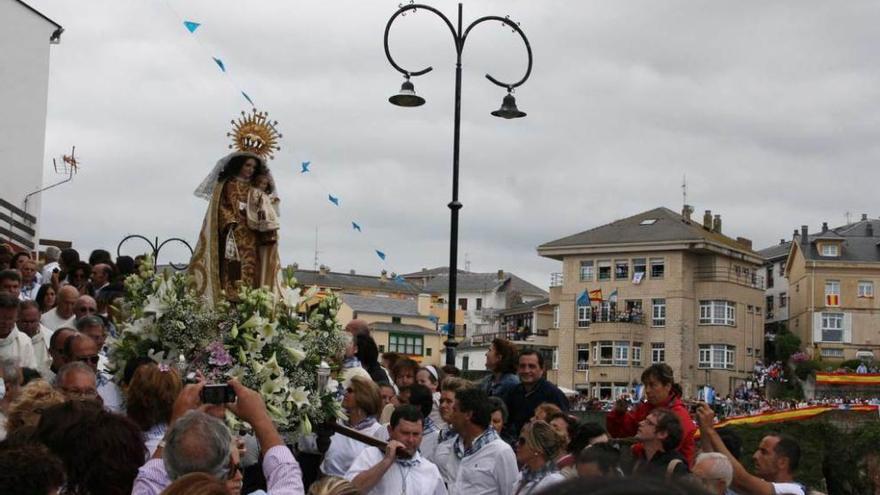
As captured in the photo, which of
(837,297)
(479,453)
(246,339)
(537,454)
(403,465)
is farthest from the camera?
(837,297)

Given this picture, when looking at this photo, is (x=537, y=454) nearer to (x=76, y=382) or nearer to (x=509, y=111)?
(x=76, y=382)

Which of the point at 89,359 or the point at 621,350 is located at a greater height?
the point at 621,350

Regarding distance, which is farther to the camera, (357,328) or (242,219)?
(357,328)

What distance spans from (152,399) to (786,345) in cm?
9732

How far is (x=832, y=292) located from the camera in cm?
10325

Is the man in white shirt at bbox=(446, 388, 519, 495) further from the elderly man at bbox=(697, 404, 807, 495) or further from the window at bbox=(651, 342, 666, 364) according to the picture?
the window at bbox=(651, 342, 666, 364)

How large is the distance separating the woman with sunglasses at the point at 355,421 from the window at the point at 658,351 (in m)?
83.1

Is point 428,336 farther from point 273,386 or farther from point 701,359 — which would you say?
point 273,386

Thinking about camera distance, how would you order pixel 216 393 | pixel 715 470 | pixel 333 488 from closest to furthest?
pixel 333 488, pixel 216 393, pixel 715 470

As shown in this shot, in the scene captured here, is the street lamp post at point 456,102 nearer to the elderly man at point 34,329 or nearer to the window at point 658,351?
the elderly man at point 34,329

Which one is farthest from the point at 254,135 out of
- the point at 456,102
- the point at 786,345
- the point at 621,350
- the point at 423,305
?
the point at 423,305

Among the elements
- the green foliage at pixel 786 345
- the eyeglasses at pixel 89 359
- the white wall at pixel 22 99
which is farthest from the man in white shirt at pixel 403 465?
the green foliage at pixel 786 345

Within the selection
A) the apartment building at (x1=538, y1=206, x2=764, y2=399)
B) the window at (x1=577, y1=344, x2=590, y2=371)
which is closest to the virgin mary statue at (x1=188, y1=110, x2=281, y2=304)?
the apartment building at (x1=538, y1=206, x2=764, y2=399)

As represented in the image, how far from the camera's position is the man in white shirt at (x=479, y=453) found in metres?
9.43
